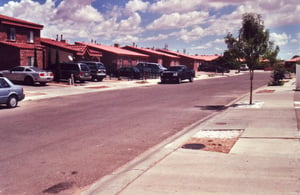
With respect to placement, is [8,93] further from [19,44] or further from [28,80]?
[19,44]

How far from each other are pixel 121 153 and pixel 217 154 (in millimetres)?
2188

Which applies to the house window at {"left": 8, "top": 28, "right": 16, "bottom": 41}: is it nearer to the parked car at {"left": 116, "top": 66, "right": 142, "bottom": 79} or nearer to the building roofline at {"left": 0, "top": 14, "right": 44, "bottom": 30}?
the building roofline at {"left": 0, "top": 14, "right": 44, "bottom": 30}

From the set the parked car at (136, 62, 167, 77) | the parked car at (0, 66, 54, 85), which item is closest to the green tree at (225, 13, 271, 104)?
the parked car at (0, 66, 54, 85)

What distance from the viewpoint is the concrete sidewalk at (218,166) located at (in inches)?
228

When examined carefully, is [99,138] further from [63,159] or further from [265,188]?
[265,188]

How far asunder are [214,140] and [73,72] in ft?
86.9

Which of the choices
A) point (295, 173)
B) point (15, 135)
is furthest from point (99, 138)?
point (295, 173)

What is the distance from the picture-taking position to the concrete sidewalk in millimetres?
5785

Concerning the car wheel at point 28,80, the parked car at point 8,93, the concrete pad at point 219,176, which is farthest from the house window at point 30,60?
the concrete pad at point 219,176

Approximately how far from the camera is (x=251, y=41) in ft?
52.9

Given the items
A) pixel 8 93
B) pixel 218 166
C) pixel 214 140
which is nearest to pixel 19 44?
pixel 8 93

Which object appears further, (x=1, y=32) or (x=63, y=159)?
(x=1, y=32)

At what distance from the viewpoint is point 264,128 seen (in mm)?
10789

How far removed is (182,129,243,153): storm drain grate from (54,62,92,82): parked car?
2436 centimetres
